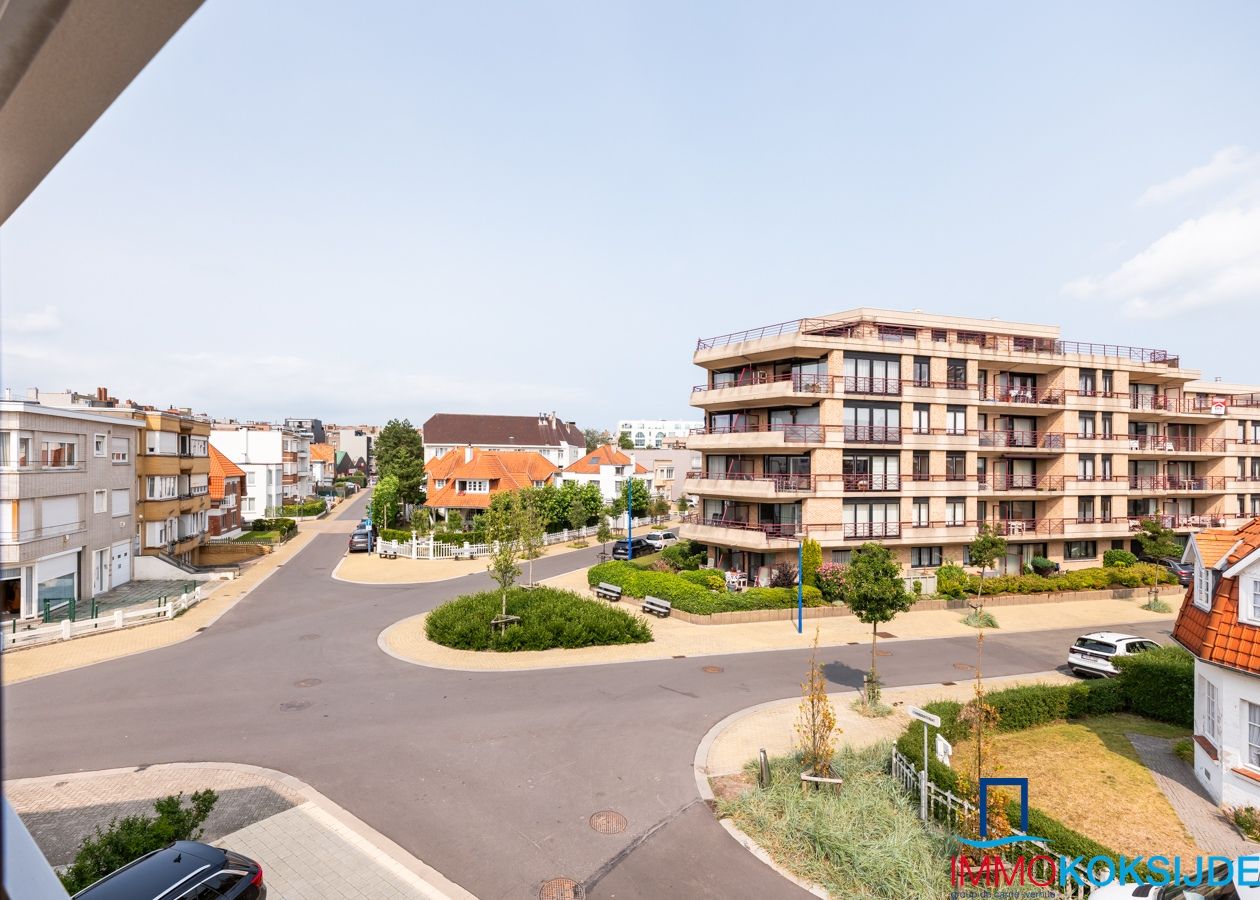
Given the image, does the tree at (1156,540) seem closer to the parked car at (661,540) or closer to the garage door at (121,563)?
the parked car at (661,540)

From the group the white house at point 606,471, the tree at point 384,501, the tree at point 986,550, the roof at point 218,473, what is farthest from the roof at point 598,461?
the tree at point 986,550

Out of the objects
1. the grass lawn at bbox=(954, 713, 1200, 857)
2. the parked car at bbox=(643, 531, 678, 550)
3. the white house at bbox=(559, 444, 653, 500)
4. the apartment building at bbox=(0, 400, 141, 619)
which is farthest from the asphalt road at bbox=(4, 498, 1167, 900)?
the white house at bbox=(559, 444, 653, 500)

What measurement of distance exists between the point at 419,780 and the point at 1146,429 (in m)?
49.3

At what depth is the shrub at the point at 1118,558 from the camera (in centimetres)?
4009

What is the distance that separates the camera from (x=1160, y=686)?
19.2m

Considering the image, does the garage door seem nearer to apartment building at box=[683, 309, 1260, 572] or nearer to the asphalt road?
the asphalt road

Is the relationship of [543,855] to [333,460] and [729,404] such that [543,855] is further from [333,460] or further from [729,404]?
[333,460]

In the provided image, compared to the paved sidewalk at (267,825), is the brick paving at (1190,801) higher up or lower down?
lower down

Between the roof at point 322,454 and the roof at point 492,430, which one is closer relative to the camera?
the roof at point 492,430

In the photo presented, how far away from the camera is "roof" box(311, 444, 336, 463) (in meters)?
108

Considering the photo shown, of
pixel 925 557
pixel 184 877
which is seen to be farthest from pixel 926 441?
pixel 184 877

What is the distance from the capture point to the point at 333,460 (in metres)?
118

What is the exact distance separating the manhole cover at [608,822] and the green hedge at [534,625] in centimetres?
1102

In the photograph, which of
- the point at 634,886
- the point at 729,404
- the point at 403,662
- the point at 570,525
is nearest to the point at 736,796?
the point at 634,886
